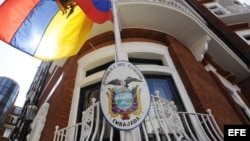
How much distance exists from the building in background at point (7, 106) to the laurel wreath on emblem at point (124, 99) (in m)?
41.1

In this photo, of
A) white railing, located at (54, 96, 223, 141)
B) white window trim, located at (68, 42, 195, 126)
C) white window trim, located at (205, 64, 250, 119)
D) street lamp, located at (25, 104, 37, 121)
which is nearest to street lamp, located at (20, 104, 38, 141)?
street lamp, located at (25, 104, 37, 121)

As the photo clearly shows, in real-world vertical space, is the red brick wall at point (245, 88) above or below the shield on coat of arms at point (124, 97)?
above

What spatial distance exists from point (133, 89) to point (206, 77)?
11.5 feet

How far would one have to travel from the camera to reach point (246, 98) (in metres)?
8.30

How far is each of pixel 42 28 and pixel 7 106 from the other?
4386cm

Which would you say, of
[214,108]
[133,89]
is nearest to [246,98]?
[214,108]

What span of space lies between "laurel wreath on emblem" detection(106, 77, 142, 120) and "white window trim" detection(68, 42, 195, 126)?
2.09 metres

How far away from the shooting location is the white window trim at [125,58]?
493cm

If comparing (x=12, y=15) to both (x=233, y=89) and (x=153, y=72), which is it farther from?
(x=233, y=89)

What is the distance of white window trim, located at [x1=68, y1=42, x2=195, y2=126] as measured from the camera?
4930 mm

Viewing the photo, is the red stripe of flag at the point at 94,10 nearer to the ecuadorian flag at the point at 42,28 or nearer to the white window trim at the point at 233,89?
the ecuadorian flag at the point at 42,28

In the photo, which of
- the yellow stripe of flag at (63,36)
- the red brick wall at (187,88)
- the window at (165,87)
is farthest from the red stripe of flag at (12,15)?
the window at (165,87)

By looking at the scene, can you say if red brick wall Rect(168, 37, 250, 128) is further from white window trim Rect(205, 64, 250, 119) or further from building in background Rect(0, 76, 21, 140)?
building in background Rect(0, 76, 21, 140)

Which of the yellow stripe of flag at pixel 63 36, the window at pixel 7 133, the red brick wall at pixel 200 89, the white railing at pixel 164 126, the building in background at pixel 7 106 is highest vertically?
the building in background at pixel 7 106
